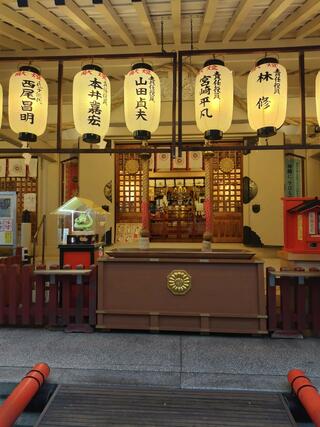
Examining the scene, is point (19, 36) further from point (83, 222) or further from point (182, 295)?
point (182, 295)

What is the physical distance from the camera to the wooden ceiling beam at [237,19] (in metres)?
4.79

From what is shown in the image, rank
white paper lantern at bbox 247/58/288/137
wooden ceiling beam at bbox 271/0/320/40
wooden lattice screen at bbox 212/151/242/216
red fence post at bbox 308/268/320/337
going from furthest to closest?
wooden lattice screen at bbox 212/151/242/216 < white paper lantern at bbox 247/58/288/137 < red fence post at bbox 308/268/320/337 < wooden ceiling beam at bbox 271/0/320/40

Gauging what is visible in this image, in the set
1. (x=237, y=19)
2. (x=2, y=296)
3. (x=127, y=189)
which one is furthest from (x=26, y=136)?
(x=127, y=189)

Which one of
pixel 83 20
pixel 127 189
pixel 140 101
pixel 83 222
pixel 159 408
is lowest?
pixel 159 408

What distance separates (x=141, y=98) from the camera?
5.29 m

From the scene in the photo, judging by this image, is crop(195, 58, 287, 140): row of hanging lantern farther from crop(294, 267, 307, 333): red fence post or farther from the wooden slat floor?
the wooden slat floor

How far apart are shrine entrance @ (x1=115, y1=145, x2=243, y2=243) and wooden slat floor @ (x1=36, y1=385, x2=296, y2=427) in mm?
9752

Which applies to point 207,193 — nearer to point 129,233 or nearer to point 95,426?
point 129,233

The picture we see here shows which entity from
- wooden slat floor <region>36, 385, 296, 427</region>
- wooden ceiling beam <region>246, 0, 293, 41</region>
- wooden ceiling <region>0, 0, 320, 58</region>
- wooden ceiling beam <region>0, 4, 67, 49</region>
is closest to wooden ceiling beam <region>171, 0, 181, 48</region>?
wooden ceiling <region>0, 0, 320, 58</region>

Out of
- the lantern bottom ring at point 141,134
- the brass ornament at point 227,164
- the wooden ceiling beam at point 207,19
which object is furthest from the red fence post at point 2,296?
the brass ornament at point 227,164

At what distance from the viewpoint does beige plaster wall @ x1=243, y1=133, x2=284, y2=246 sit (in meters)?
12.8

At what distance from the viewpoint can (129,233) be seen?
1322 cm

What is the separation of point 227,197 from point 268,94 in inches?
333

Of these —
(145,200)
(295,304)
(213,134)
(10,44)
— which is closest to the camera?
(295,304)
